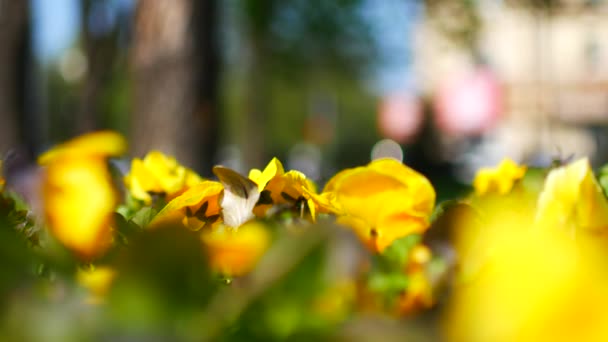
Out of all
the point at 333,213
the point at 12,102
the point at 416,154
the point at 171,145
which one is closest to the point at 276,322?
the point at 333,213

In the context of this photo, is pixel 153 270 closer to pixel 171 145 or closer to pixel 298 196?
pixel 298 196

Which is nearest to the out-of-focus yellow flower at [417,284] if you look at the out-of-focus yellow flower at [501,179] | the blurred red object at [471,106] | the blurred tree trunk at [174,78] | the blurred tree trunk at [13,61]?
the out-of-focus yellow flower at [501,179]

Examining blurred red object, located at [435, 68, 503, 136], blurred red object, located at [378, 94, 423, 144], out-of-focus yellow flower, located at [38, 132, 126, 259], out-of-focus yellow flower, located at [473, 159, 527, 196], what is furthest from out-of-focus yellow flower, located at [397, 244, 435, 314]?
blurred red object, located at [378, 94, 423, 144]

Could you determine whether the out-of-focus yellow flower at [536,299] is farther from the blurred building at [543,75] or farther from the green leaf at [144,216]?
the blurred building at [543,75]

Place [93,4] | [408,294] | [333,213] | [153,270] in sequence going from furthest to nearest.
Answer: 1. [93,4]
2. [333,213]
3. [408,294]
4. [153,270]

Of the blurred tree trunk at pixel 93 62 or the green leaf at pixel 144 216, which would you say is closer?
the green leaf at pixel 144 216

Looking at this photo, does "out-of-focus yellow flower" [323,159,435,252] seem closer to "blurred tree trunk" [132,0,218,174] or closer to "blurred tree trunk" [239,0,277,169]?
"blurred tree trunk" [132,0,218,174]

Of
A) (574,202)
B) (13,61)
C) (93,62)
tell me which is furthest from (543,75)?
(574,202)
